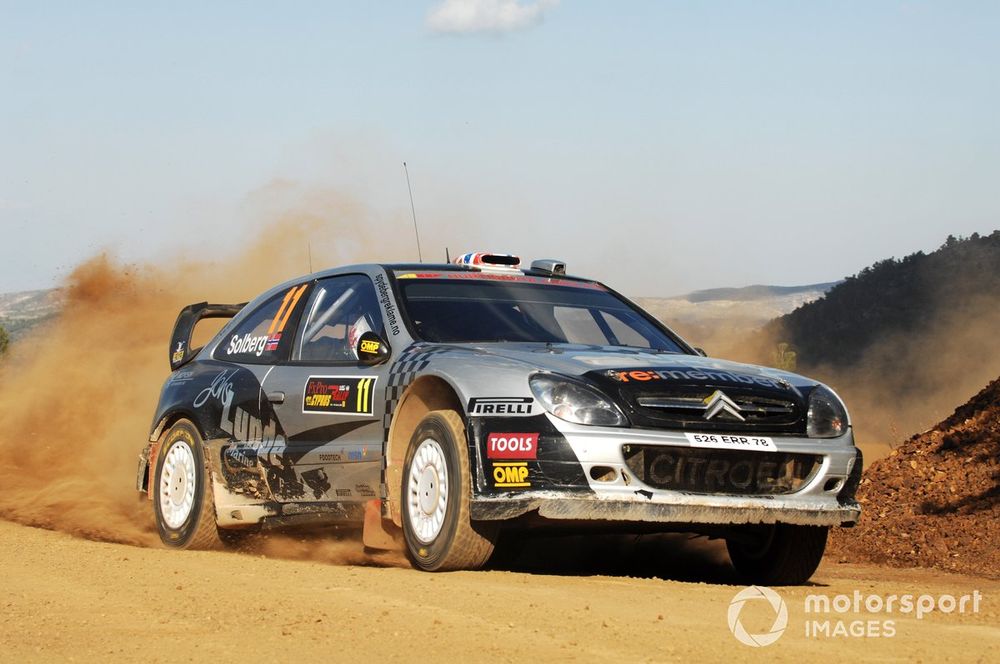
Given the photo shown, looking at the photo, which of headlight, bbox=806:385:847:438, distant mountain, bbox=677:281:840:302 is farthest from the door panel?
distant mountain, bbox=677:281:840:302

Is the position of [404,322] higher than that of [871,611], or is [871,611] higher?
[404,322]

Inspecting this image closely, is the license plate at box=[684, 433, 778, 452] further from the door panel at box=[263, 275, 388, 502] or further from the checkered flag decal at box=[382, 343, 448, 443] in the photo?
the door panel at box=[263, 275, 388, 502]

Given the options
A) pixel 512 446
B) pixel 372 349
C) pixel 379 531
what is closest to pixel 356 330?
pixel 372 349

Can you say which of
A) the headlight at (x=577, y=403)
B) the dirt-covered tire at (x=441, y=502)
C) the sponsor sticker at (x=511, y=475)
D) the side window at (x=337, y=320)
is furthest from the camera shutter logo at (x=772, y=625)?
the side window at (x=337, y=320)

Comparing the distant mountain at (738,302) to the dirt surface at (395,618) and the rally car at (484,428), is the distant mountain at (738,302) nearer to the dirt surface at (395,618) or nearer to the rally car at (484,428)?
the rally car at (484,428)

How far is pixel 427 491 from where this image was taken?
6625 mm

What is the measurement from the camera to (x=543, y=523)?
6391 mm

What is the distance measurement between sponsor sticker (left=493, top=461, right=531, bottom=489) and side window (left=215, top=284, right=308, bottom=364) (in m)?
2.31

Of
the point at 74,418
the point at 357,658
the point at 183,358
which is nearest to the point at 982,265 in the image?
the point at 74,418

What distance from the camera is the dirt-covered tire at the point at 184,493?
27.1 ft

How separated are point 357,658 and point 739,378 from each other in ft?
9.34

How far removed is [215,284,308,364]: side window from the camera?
8.32 m

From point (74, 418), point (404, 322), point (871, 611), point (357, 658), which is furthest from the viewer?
point (74, 418)

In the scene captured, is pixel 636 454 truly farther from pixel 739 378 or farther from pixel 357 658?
pixel 357 658
